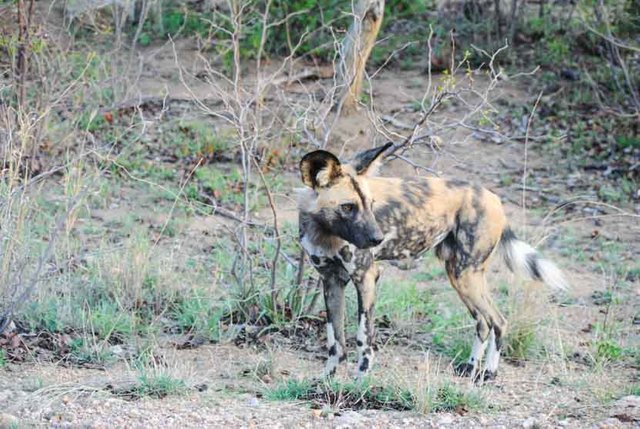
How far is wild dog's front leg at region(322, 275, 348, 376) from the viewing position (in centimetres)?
457

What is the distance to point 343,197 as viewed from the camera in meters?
4.32

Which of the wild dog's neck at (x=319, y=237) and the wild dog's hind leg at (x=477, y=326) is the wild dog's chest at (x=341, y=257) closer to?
the wild dog's neck at (x=319, y=237)

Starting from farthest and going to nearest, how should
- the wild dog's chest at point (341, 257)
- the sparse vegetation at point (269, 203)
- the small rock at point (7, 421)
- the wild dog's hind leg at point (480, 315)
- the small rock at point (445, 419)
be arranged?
the wild dog's hind leg at point (480, 315) < the sparse vegetation at point (269, 203) < the wild dog's chest at point (341, 257) < the small rock at point (445, 419) < the small rock at point (7, 421)

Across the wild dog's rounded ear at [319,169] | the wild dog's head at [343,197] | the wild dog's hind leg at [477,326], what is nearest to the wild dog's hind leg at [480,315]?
the wild dog's hind leg at [477,326]

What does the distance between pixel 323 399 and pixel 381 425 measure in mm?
337

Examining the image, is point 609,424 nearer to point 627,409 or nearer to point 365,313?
point 627,409

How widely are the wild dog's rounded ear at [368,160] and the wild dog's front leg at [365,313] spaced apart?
40 cm

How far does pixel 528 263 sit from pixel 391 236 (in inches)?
26.8

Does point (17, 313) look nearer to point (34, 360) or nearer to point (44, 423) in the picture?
point (34, 360)

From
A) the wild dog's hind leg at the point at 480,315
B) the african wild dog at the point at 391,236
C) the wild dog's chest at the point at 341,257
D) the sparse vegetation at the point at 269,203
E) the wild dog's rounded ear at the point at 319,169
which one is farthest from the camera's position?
the wild dog's hind leg at the point at 480,315

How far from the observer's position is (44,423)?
372cm

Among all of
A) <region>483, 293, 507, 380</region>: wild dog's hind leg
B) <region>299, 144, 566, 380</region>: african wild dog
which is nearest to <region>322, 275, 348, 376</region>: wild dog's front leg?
<region>299, 144, 566, 380</region>: african wild dog

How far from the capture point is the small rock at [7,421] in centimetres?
366

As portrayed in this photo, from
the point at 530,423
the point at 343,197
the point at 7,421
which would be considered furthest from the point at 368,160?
the point at 7,421
